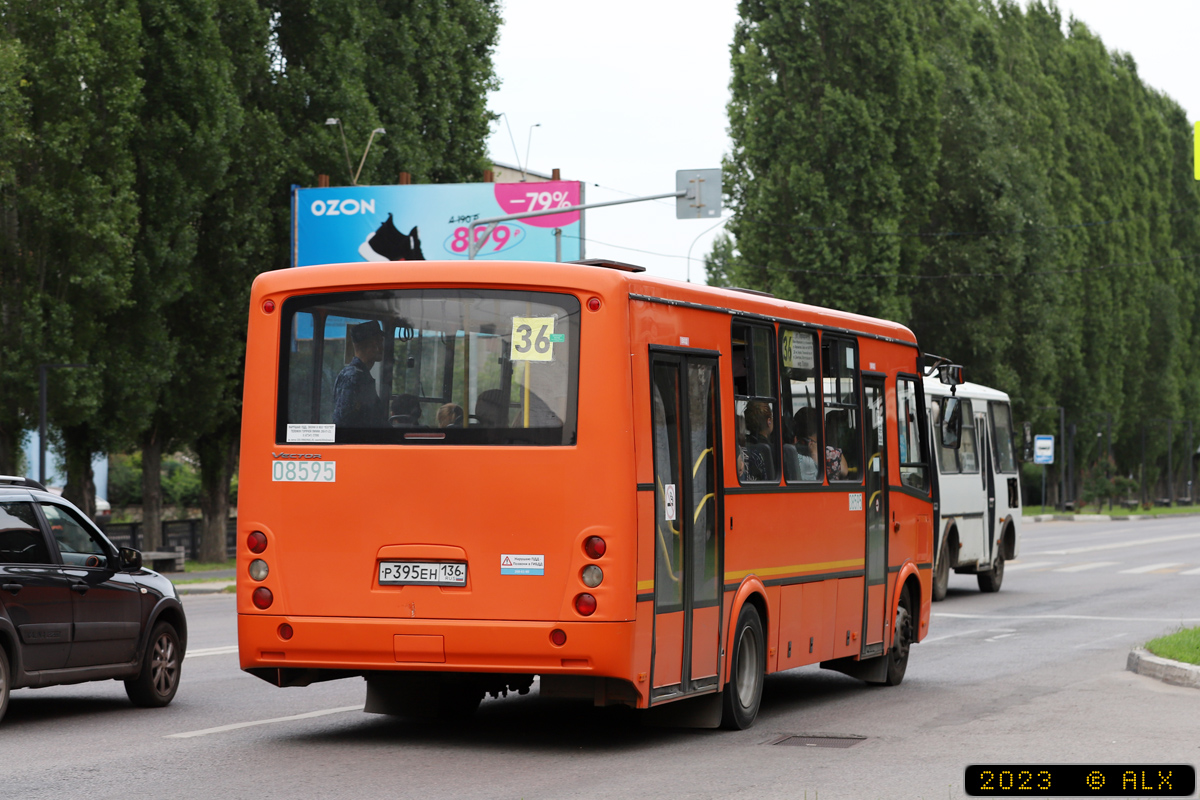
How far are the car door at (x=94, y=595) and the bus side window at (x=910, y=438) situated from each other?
634cm

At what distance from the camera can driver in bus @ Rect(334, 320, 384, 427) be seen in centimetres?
1020

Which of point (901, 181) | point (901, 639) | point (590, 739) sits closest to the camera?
point (590, 739)

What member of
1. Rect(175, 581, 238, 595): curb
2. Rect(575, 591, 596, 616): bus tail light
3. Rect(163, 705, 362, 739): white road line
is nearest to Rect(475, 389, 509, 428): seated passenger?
Rect(575, 591, 596, 616): bus tail light

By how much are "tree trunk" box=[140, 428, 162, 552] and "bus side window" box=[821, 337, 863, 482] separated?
87.4 feet

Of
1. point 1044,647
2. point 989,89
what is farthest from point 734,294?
point 989,89

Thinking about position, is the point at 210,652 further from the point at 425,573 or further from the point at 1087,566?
the point at 1087,566

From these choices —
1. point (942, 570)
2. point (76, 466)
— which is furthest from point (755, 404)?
point (76, 466)

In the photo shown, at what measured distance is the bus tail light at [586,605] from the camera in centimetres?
968

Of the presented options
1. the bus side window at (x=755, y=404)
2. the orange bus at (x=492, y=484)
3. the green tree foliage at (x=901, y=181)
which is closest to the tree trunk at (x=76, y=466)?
the bus side window at (x=755, y=404)

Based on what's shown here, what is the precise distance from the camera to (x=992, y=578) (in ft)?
87.5

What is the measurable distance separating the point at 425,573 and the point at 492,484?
650 mm

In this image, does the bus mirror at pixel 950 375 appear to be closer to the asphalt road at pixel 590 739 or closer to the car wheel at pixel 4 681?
the asphalt road at pixel 590 739

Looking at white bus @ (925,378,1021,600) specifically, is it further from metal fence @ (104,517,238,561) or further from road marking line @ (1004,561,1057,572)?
metal fence @ (104,517,238,561)

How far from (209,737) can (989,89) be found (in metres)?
60.1
